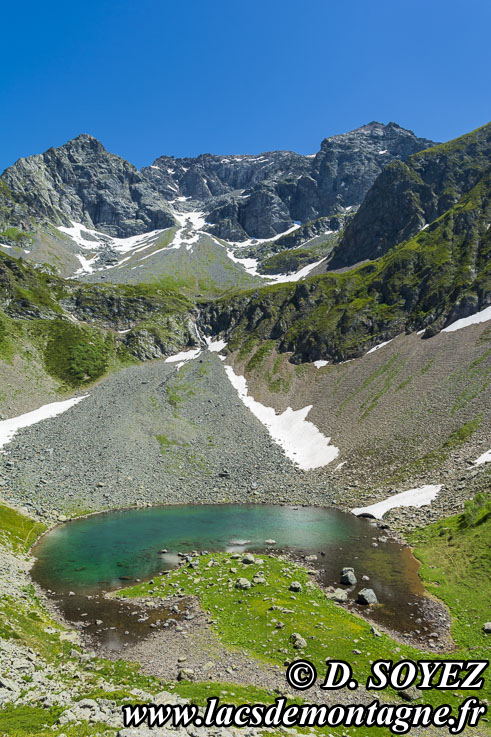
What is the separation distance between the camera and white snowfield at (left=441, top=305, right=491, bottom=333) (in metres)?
94.5

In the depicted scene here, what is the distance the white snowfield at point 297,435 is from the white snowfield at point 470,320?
138 ft

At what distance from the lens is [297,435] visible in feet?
292

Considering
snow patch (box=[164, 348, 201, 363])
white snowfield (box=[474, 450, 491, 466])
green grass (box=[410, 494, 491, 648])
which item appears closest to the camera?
green grass (box=[410, 494, 491, 648])

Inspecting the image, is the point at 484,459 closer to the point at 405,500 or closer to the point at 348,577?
the point at 405,500

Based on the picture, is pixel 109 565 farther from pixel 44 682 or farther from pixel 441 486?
pixel 441 486

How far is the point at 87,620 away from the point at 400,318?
379 ft

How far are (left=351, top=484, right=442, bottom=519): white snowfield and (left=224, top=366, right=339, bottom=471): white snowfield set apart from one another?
19.3 metres

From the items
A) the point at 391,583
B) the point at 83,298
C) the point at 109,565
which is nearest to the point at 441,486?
the point at 391,583

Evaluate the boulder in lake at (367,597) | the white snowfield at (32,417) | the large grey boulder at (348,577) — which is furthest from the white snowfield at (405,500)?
the white snowfield at (32,417)

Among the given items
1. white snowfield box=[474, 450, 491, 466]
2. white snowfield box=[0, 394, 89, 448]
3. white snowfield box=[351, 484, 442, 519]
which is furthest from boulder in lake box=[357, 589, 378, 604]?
white snowfield box=[0, 394, 89, 448]

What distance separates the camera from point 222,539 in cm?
4775

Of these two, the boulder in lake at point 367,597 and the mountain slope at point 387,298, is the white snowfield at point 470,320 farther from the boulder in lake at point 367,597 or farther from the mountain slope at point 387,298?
the boulder in lake at point 367,597

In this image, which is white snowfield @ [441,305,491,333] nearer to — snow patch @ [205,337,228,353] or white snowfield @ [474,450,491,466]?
white snowfield @ [474,450,491,466]

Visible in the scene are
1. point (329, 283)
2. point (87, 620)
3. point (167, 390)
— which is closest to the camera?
point (87, 620)
